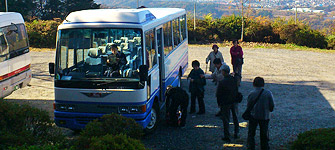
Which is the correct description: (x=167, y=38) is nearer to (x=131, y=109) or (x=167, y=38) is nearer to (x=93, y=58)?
(x=93, y=58)

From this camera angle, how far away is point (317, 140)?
6.76 m

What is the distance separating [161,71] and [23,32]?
214 inches

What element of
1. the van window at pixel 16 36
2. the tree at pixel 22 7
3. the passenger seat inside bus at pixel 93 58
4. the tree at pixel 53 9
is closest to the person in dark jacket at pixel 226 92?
the passenger seat inside bus at pixel 93 58

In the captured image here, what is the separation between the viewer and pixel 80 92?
8695 mm

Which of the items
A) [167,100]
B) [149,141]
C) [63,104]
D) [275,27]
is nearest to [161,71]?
[167,100]

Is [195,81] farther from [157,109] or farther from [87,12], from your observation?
[87,12]

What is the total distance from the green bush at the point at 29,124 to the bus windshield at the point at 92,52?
2.03m

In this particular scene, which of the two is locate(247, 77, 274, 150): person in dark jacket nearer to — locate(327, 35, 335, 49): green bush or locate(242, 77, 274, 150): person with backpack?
locate(242, 77, 274, 150): person with backpack

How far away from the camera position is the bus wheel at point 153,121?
956cm

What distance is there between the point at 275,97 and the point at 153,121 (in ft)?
19.2

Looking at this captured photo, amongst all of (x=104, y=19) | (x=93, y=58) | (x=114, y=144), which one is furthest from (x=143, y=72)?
(x=114, y=144)

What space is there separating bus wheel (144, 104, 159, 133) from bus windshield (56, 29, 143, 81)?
143 cm

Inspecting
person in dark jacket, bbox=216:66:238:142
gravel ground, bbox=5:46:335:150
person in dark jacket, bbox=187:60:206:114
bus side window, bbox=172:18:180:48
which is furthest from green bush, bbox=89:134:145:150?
bus side window, bbox=172:18:180:48

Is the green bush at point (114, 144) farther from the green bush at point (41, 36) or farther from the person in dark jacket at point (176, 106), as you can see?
the green bush at point (41, 36)
